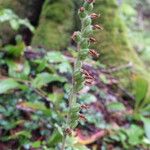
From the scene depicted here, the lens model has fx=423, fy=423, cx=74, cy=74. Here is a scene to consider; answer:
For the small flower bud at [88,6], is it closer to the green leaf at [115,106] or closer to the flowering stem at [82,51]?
the flowering stem at [82,51]

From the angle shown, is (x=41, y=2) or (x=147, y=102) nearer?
(x=147, y=102)

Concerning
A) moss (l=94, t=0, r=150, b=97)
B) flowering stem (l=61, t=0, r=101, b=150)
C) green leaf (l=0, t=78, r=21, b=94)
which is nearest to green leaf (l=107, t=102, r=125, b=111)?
moss (l=94, t=0, r=150, b=97)

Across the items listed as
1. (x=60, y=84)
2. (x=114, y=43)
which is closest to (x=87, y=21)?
(x=60, y=84)

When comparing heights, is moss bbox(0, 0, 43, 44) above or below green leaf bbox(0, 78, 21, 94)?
above

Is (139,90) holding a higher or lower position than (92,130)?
higher

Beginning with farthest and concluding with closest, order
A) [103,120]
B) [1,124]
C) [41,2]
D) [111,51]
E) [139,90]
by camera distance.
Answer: [41,2] → [111,51] → [139,90] → [103,120] → [1,124]

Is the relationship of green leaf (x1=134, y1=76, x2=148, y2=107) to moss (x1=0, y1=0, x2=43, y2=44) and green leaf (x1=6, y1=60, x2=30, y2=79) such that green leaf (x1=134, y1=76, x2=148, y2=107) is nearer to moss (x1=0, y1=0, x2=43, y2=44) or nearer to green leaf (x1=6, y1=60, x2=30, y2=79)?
green leaf (x1=6, y1=60, x2=30, y2=79)

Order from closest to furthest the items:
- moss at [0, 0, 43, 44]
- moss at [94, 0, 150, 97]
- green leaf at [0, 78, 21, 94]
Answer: green leaf at [0, 78, 21, 94] < moss at [0, 0, 43, 44] < moss at [94, 0, 150, 97]

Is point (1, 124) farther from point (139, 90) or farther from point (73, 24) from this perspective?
point (73, 24)

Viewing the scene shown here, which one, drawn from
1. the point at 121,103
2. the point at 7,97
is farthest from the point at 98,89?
the point at 7,97
